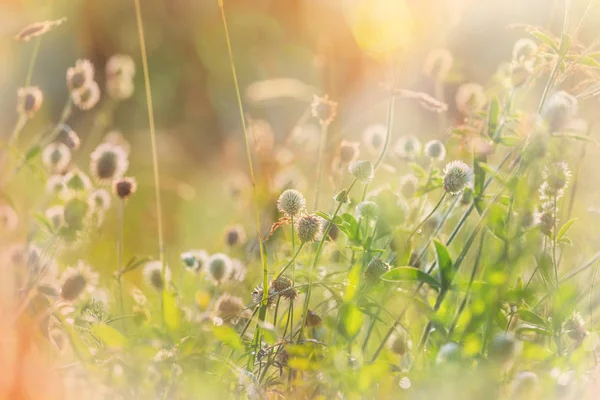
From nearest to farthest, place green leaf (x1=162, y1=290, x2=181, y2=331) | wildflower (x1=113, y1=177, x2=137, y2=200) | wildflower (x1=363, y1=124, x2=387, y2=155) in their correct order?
green leaf (x1=162, y1=290, x2=181, y2=331)
wildflower (x1=113, y1=177, x2=137, y2=200)
wildflower (x1=363, y1=124, x2=387, y2=155)

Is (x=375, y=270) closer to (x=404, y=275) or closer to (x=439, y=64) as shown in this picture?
(x=404, y=275)

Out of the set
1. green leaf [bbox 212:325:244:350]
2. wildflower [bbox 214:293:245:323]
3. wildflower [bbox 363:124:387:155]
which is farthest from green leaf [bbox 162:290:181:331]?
wildflower [bbox 363:124:387:155]

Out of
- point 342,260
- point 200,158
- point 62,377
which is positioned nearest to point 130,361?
point 62,377

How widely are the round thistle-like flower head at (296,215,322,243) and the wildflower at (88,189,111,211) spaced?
1.16ft

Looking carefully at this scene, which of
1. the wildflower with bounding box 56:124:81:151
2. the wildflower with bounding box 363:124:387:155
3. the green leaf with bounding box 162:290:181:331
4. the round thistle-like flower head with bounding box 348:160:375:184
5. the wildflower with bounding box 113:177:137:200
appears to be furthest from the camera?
the wildflower with bounding box 363:124:387:155

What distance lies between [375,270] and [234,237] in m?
0.39

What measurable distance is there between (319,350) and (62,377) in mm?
265

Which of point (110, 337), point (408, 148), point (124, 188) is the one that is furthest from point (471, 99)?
point (110, 337)

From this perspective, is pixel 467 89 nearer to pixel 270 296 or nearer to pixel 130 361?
pixel 270 296

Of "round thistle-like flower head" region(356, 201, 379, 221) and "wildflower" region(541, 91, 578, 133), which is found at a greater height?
"wildflower" region(541, 91, 578, 133)

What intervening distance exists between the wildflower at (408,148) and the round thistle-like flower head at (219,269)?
0.34 metres

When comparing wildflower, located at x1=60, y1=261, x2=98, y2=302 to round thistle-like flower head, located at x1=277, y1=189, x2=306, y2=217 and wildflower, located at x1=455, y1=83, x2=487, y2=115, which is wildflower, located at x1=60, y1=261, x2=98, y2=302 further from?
wildflower, located at x1=455, y1=83, x2=487, y2=115

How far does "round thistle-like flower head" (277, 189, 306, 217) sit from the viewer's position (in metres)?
0.75

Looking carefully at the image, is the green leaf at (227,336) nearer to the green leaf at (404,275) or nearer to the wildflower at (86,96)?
A: the green leaf at (404,275)
